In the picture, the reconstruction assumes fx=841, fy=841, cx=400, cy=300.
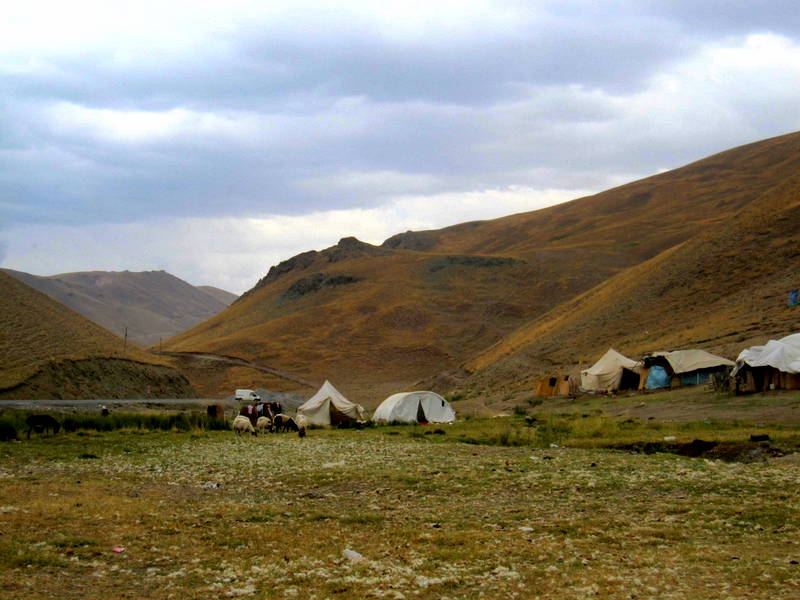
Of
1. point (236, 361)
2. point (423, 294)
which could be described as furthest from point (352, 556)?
point (423, 294)

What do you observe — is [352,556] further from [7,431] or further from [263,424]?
[263,424]

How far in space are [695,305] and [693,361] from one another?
2390 centimetres

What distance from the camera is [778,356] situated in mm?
37875

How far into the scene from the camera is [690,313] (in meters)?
67.8

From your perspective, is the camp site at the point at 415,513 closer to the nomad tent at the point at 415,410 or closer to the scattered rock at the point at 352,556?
the scattered rock at the point at 352,556

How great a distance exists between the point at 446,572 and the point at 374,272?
490ft

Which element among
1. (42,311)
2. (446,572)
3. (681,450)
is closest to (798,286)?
(681,450)

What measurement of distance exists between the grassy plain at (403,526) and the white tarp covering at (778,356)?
1309 cm

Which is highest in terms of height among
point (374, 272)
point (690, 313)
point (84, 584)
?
point (374, 272)

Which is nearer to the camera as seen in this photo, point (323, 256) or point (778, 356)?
point (778, 356)

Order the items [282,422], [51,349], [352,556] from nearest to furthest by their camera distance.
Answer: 1. [352,556]
2. [282,422]
3. [51,349]

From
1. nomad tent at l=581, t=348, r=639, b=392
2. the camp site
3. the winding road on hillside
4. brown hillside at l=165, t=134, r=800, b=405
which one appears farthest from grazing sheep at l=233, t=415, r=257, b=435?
the winding road on hillside

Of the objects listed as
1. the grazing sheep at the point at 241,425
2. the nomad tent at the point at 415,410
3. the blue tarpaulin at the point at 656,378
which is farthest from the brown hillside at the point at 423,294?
the grazing sheep at the point at 241,425

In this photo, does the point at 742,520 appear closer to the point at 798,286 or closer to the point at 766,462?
the point at 766,462
